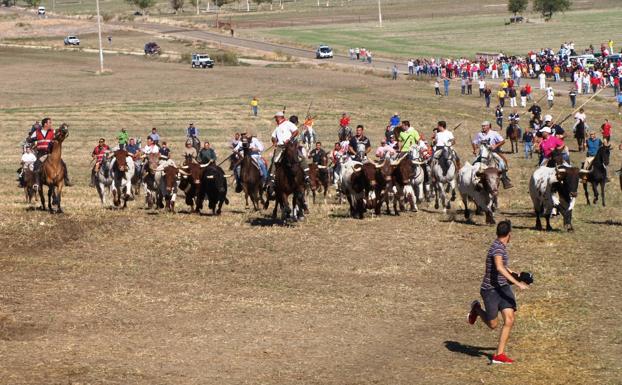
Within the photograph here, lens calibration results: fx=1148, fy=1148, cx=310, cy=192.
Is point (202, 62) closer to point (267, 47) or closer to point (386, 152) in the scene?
point (267, 47)

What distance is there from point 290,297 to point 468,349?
4332 millimetres

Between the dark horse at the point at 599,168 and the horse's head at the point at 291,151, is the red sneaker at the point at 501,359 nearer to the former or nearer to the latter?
the horse's head at the point at 291,151

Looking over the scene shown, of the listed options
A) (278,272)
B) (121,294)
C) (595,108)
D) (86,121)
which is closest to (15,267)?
(121,294)

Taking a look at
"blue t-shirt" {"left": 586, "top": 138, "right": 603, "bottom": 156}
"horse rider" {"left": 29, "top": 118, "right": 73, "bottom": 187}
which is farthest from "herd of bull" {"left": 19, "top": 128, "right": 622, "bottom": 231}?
"blue t-shirt" {"left": 586, "top": 138, "right": 603, "bottom": 156}

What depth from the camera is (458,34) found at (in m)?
145

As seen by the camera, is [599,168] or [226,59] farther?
[226,59]

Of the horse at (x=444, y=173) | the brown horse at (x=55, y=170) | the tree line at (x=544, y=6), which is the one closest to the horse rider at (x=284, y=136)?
the horse at (x=444, y=173)

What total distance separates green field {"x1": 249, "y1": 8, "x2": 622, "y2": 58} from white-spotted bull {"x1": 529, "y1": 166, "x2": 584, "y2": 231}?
90.5 m

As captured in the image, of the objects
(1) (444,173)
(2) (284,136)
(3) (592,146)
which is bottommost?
(3) (592,146)

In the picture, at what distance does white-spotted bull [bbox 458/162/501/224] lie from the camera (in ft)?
92.6

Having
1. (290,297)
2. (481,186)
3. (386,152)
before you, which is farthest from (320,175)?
(290,297)

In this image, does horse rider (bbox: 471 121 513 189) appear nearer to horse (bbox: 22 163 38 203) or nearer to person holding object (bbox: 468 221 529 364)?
horse (bbox: 22 163 38 203)

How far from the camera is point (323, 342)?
56.6ft

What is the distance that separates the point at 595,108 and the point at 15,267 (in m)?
54.9
